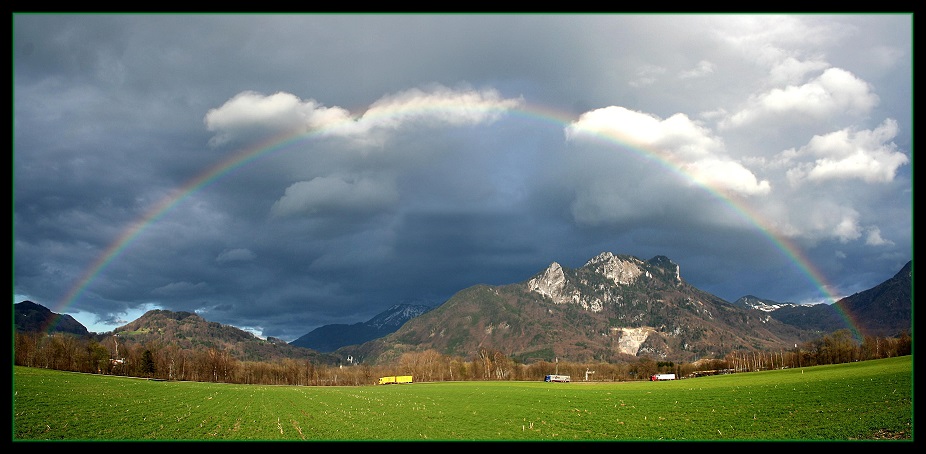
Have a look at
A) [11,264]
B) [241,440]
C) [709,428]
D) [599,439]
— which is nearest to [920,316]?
[709,428]

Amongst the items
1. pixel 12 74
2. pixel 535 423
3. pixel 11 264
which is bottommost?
pixel 535 423

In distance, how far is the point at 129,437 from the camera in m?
39.4

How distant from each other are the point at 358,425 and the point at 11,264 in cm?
2932

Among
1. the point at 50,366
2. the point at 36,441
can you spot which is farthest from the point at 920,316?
the point at 50,366

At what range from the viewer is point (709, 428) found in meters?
44.8

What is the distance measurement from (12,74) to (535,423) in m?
46.9

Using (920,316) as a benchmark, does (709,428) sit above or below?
below

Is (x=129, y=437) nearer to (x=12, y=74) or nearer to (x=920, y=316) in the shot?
(x=12, y=74)

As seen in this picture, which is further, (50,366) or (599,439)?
(50,366)
